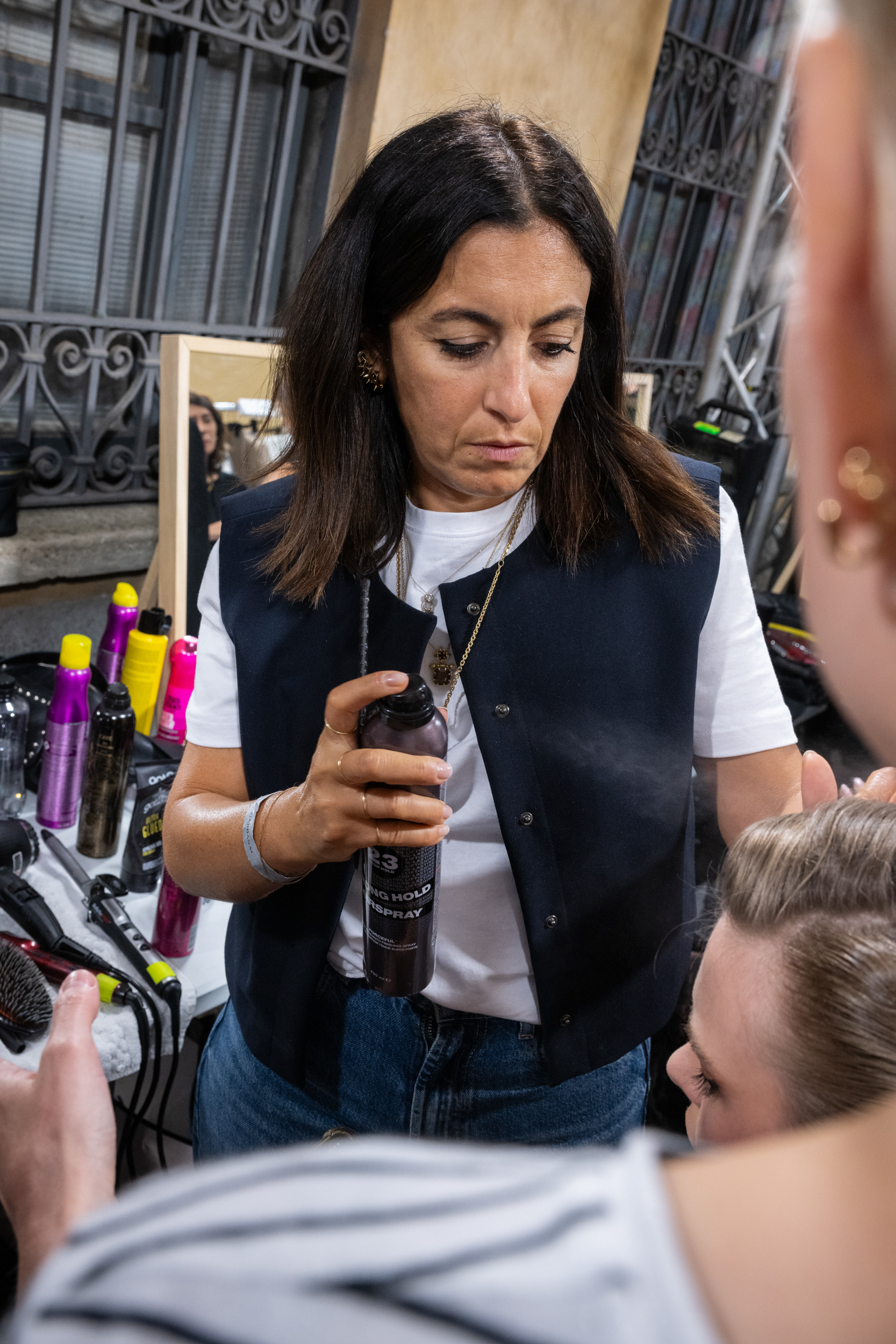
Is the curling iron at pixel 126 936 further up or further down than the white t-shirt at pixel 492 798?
further down

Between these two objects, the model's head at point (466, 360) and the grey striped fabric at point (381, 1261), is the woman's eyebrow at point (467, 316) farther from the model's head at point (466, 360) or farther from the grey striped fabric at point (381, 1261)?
the grey striped fabric at point (381, 1261)

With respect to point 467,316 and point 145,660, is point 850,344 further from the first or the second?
point 145,660

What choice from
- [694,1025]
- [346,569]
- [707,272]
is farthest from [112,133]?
[707,272]

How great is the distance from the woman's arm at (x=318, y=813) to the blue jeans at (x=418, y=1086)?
0.20m

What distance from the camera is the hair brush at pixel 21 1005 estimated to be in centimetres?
131

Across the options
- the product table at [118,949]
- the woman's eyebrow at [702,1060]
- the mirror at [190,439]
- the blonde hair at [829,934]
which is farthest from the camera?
the mirror at [190,439]

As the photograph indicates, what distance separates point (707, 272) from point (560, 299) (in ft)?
13.3

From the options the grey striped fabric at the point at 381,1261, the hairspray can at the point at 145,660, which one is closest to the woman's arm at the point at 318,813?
the grey striped fabric at the point at 381,1261

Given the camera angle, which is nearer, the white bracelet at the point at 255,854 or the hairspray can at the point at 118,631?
the white bracelet at the point at 255,854

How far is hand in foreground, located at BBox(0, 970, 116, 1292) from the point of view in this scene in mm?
621

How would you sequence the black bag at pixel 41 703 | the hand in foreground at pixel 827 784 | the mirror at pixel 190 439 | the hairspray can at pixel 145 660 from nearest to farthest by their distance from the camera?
the hand in foreground at pixel 827 784
the black bag at pixel 41 703
the hairspray can at pixel 145 660
the mirror at pixel 190 439

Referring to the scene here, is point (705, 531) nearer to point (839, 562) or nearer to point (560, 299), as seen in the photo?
point (560, 299)

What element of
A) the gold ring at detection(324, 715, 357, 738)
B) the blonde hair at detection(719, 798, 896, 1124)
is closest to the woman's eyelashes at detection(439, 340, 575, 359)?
the gold ring at detection(324, 715, 357, 738)

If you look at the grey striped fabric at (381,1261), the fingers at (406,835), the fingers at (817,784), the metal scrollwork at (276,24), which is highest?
the metal scrollwork at (276,24)
